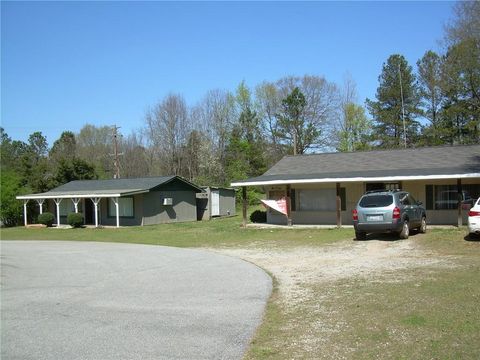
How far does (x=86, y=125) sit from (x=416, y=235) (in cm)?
6385

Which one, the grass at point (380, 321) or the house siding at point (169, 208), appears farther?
the house siding at point (169, 208)

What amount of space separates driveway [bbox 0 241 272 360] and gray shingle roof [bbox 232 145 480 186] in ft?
39.6

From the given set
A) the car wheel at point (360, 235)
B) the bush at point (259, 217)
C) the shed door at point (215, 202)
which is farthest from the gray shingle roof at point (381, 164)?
the shed door at point (215, 202)

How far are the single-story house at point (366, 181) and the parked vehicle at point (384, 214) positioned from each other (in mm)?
4671

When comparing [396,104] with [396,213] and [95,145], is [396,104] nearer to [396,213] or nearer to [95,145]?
[396,213]

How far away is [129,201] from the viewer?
116 feet

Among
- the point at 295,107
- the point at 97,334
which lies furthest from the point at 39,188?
the point at 97,334

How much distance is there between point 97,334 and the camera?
6.68 meters

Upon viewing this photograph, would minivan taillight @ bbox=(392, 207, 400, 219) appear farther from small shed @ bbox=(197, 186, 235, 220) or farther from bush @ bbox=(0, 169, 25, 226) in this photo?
bush @ bbox=(0, 169, 25, 226)

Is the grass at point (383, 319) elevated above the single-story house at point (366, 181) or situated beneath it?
situated beneath

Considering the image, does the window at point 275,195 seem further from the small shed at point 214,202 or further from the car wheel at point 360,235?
the small shed at point 214,202

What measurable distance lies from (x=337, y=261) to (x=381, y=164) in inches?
570

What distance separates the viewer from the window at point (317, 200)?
89.6 ft

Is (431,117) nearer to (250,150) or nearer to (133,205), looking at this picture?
(250,150)
